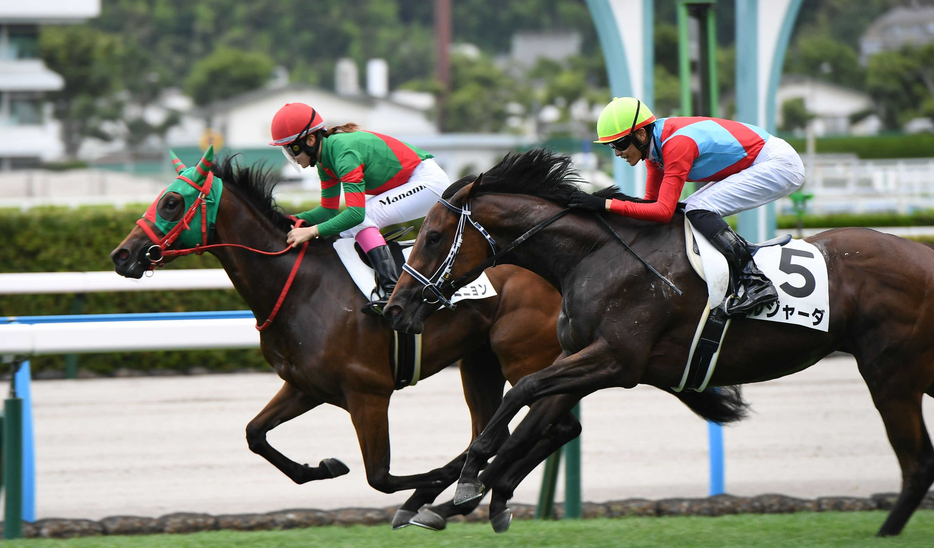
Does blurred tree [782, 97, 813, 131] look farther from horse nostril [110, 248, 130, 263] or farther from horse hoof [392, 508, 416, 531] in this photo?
horse nostril [110, 248, 130, 263]

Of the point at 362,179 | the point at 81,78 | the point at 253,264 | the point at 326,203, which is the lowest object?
the point at 253,264

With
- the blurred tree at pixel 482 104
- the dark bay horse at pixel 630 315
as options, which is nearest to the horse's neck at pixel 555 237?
the dark bay horse at pixel 630 315

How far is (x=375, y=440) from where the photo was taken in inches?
164

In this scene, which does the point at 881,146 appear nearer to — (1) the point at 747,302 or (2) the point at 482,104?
(2) the point at 482,104

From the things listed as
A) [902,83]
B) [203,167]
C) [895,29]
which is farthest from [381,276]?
[895,29]

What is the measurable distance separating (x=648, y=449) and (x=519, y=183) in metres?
2.58

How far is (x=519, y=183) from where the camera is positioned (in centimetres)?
409

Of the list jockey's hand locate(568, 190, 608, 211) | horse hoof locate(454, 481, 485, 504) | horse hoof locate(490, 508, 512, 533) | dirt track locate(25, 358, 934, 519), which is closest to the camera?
horse hoof locate(454, 481, 485, 504)

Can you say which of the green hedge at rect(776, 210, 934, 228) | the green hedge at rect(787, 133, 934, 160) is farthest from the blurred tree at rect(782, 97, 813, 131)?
the green hedge at rect(776, 210, 934, 228)

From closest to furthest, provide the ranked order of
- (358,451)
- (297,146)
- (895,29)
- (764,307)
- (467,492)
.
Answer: (467,492) → (764,307) → (297,146) → (358,451) → (895,29)

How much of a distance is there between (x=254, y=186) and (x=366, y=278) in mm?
656

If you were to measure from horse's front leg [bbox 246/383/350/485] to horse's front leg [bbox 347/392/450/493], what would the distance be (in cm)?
24

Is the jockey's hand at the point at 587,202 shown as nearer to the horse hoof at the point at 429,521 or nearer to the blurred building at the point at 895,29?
the horse hoof at the point at 429,521

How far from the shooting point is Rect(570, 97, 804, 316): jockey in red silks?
3928 millimetres
